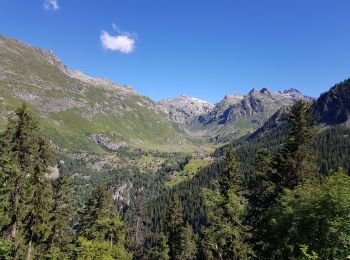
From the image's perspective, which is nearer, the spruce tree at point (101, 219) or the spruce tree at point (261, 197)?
the spruce tree at point (261, 197)

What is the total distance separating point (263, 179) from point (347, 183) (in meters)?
17.9

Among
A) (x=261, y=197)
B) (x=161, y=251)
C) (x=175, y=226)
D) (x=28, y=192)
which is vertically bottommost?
(x=161, y=251)

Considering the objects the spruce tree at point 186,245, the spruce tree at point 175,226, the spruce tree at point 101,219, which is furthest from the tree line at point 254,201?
the spruce tree at point 186,245

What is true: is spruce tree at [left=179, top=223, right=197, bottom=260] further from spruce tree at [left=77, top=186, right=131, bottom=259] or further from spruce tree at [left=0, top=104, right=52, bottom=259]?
spruce tree at [left=0, top=104, right=52, bottom=259]

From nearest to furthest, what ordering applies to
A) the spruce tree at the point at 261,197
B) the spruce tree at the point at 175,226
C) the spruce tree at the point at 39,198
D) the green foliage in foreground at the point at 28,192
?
the green foliage in foreground at the point at 28,192 → the spruce tree at the point at 261,197 → the spruce tree at the point at 39,198 → the spruce tree at the point at 175,226

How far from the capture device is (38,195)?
40.9 metres

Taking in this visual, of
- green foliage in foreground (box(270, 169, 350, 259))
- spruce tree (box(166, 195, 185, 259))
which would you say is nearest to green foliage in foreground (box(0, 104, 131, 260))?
green foliage in foreground (box(270, 169, 350, 259))

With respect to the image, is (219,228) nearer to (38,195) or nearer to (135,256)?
(38,195)

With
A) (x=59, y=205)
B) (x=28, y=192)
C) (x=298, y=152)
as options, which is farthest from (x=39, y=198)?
(x=298, y=152)

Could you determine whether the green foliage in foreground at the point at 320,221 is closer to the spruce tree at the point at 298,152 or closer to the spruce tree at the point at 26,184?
the spruce tree at the point at 298,152

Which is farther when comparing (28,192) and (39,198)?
(39,198)

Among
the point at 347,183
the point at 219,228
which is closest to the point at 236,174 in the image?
the point at 219,228

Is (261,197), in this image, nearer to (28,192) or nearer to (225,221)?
(225,221)

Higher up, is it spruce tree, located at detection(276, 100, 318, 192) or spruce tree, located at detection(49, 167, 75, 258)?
spruce tree, located at detection(276, 100, 318, 192)
